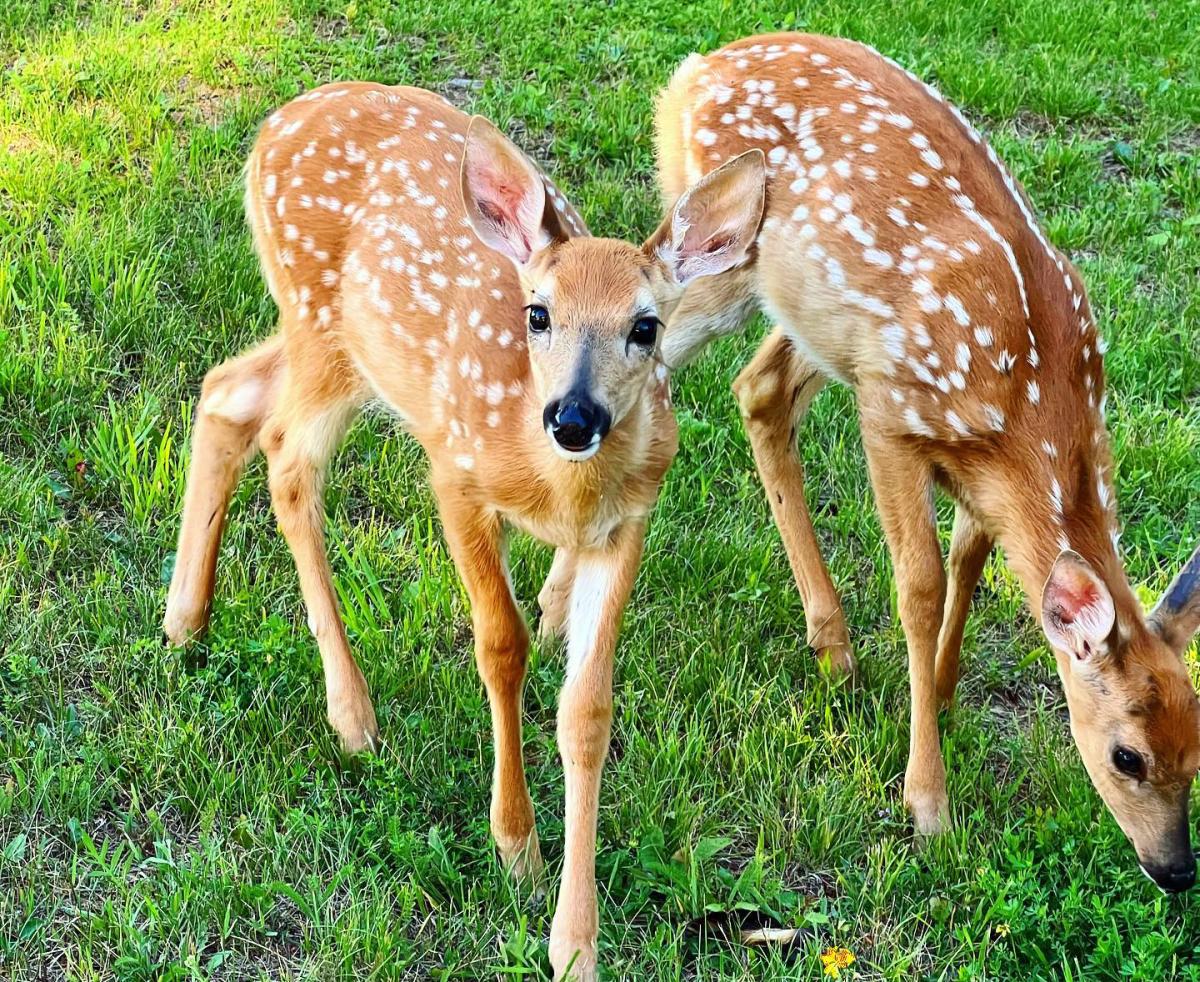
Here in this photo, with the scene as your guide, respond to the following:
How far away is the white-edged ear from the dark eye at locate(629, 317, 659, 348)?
1.06 metres

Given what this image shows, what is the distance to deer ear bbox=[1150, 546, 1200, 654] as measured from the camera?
138 inches

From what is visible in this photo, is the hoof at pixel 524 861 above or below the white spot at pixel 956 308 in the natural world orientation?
below

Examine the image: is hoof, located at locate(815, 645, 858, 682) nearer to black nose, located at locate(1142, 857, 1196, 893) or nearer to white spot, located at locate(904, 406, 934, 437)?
white spot, located at locate(904, 406, 934, 437)

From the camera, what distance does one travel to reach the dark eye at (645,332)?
3.26m

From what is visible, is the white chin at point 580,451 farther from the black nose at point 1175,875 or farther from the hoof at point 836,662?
the black nose at point 1175,875

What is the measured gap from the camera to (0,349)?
452cm

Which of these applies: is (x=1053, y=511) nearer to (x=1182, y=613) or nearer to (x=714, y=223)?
(x=1182, y=613)

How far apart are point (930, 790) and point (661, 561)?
1042mm

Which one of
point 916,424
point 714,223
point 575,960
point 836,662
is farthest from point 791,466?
point 575,960

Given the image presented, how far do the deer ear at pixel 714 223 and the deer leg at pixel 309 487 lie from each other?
1.12 m

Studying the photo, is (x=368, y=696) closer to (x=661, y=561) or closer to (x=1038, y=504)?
(x=661, y=561)

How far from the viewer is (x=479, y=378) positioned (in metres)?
3.61

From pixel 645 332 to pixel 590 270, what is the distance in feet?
0.62

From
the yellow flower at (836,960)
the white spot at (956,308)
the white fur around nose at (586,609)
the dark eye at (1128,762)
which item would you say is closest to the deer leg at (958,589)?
the white spot at (956,308)
